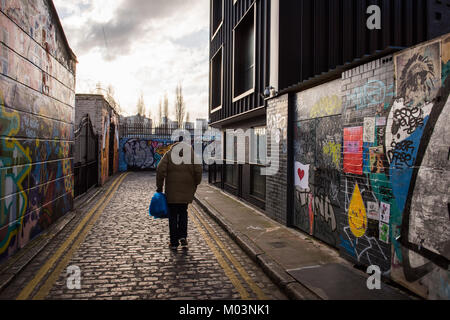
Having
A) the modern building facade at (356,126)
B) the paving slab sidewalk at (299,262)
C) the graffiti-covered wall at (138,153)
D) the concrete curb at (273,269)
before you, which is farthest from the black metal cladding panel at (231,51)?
the graffiti-covered wall at (138,153)

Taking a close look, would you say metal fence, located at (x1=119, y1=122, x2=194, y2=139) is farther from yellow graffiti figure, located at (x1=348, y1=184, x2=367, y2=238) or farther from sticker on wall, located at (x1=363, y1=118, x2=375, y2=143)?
sticker on wall, located at (x1=363, y1=118, x2=375, y2=143)

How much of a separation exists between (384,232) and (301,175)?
8.76 ft

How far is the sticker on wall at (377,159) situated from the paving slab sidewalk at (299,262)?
1453 millimetres

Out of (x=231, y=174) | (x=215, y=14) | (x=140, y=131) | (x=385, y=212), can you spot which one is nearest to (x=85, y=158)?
(x=231, y=174)

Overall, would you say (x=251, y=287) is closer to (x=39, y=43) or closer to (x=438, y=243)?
(x=438, y=243)

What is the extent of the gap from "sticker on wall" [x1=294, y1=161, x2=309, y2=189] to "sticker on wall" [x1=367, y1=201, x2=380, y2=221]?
79.8 inches

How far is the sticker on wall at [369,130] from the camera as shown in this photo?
4328 mm

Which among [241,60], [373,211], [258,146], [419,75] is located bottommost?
[373,211]

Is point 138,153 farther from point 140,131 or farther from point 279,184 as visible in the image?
point 279,184

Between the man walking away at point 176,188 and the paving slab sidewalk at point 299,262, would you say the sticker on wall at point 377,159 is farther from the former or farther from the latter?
the man walking away at point 176,188

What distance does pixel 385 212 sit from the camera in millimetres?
4082

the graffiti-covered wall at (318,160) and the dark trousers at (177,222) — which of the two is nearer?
the graffiti-covered wall at (318,160)
